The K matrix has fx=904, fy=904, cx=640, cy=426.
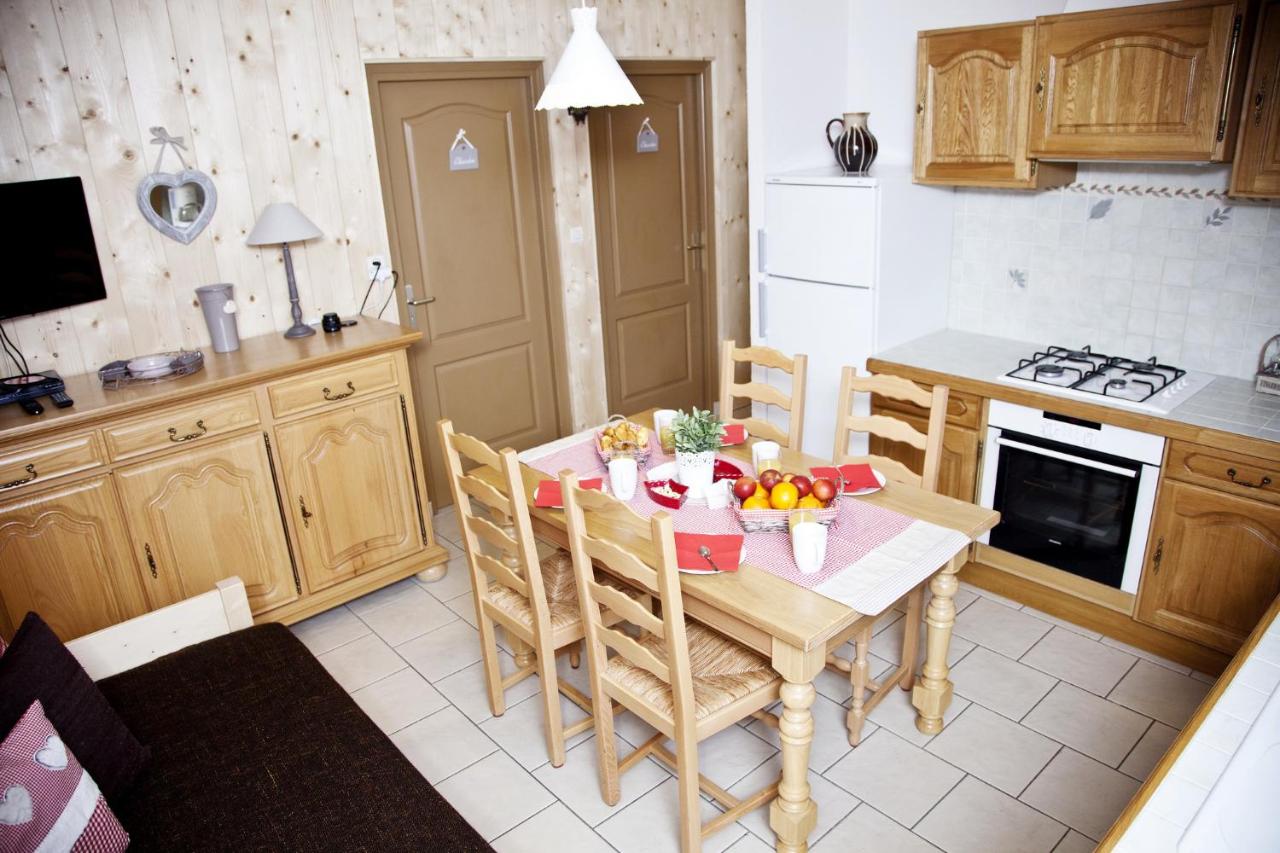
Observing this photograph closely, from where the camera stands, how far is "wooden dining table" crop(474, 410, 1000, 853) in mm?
2141

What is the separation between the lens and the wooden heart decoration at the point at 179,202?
340 centimetres

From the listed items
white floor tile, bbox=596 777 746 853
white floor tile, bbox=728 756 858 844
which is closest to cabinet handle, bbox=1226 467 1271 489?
white floor tile, bbox=728 756 858 844

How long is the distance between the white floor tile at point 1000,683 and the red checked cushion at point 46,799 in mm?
2476

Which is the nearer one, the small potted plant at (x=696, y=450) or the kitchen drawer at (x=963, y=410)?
the small potted plant at (x=696, y=450)

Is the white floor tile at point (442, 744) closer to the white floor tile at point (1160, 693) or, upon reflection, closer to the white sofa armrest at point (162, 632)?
the white sofa armrest at point (162, 632)

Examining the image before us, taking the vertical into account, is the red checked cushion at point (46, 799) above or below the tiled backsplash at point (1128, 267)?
below

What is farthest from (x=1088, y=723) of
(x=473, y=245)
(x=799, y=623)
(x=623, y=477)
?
(x=473, y=245)

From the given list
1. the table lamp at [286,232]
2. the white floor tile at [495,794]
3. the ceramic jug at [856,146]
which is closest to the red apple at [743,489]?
the white floor tile at [495,794]

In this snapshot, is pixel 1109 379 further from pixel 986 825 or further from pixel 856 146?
pixel 986 825

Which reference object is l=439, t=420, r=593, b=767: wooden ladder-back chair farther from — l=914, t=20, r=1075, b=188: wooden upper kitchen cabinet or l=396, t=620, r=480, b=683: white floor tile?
l=914, t=20, r=1075, b=188: wooden upper kitchen cabinet

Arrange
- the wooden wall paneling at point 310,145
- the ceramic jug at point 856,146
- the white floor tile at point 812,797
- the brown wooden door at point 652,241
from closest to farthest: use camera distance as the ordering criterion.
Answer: the white floor tile at point 812,797 < the wooden wall paneling at point 310,145 < the ceramic jug at point 856,146 < the brown wooden door at point 652,241

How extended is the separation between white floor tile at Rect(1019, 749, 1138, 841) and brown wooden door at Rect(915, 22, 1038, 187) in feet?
6.84

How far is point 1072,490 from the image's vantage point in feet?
10.7

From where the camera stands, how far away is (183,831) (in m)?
1.95
